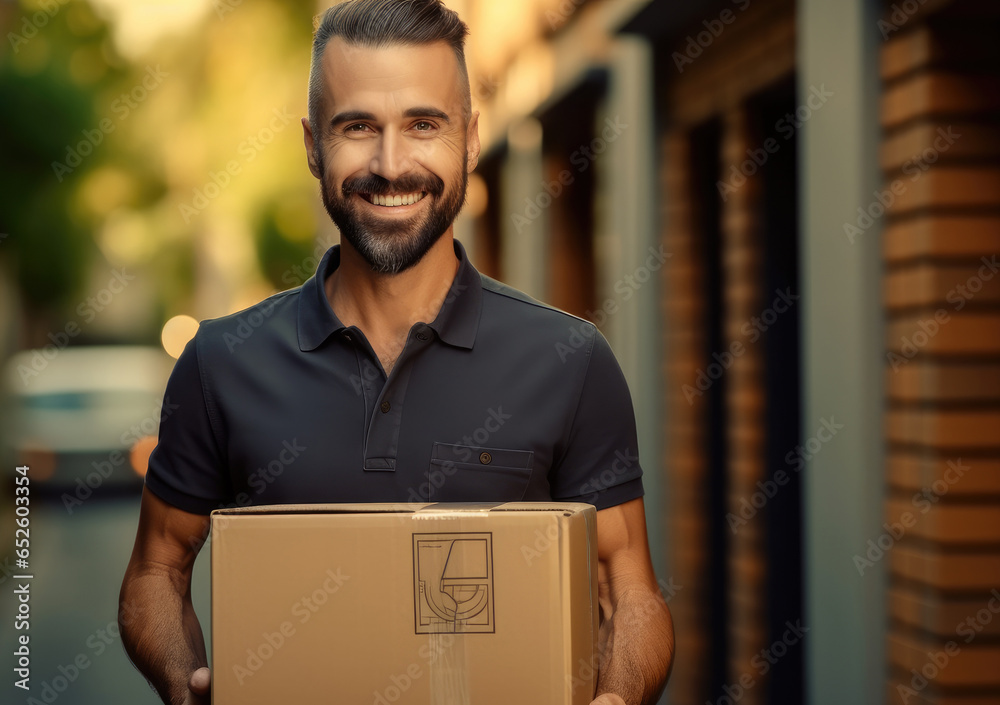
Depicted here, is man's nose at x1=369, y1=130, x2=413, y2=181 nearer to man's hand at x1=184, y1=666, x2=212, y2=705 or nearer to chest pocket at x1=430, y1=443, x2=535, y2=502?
chest pocket at x1=430, y1=443, x2=535, y2=502

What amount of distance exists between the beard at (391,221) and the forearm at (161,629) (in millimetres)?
703

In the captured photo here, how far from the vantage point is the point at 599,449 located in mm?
2141

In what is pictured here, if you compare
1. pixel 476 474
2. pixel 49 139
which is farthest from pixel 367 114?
pixel 49 139

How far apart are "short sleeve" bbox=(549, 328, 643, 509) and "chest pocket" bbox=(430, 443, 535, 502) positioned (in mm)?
118

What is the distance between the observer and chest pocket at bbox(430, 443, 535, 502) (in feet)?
6.51

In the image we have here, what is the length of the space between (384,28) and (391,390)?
0.65m

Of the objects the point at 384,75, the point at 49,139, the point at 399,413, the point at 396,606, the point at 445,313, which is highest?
the point at 49,139

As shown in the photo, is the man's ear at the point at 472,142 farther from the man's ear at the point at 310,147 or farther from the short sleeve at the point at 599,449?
the short sleeve at the point at 599,449

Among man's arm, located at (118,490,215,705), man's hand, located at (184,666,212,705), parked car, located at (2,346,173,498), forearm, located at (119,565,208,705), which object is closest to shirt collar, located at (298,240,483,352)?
man's arm, located at (118,490,215,705)

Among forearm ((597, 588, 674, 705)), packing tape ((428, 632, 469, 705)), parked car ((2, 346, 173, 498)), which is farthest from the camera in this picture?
parked car ((2, 346, 173, 498))

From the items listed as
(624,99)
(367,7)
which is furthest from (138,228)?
(367,7)

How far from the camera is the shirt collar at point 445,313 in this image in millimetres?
2125

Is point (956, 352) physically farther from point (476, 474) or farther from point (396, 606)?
point (396, 606)

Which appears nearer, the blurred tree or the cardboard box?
the cardboard box
